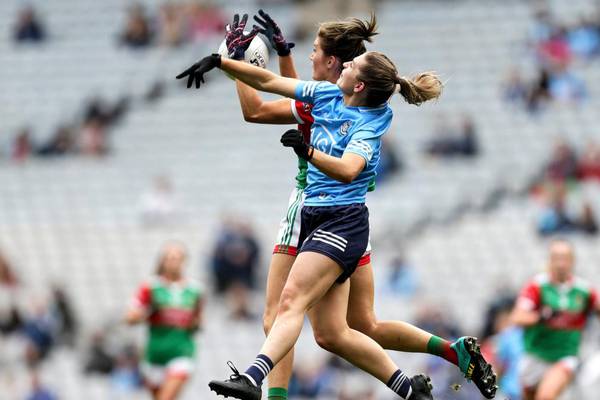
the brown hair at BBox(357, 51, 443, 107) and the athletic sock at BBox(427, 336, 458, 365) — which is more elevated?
the brown hair at BBox(357, 51, 443, 107)

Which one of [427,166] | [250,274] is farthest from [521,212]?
[250,274]

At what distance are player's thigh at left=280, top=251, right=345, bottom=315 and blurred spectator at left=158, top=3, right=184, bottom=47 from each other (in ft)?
50.6

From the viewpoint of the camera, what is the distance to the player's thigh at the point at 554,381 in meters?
9.91

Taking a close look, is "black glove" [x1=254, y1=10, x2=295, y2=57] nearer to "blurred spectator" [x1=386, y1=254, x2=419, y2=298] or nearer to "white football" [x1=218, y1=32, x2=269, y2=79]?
"white football" [x1=218, y1=32, x2=269, y2=79]

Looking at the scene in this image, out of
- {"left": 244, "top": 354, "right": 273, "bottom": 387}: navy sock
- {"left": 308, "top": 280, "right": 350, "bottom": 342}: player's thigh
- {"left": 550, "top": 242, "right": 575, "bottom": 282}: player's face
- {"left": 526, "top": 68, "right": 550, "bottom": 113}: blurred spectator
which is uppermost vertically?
{"left": 526, "top": 68, "right": 550, "bottom": 113}: blurred spectator

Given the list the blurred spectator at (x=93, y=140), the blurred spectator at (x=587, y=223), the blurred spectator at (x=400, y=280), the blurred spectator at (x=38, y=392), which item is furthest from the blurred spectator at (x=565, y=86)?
the blurred spectator at (x=38, y=392)

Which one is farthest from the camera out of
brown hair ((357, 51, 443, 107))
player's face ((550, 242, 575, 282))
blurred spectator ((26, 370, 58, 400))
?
blurred spectator ((26, 370, 58, 400))

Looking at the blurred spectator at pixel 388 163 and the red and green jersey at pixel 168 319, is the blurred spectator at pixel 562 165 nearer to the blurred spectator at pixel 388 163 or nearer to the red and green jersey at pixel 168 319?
the blurred spectator at pixel 388 163

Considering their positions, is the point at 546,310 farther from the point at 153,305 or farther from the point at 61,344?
the point at 61,344

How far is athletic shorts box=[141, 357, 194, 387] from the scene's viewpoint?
10.9 meters

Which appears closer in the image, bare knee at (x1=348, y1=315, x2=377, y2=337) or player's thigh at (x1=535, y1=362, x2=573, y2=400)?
bare knee at (x1=348, y1=315, x2=377, y2=337)

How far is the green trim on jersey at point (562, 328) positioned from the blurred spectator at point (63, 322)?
8282mm

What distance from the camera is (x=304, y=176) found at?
24.5ft

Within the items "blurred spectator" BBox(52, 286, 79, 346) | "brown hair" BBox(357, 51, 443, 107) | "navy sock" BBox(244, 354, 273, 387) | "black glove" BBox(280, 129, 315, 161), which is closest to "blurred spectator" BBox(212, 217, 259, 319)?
"blurred spectator" BBox(52, 286, 79, 346)
